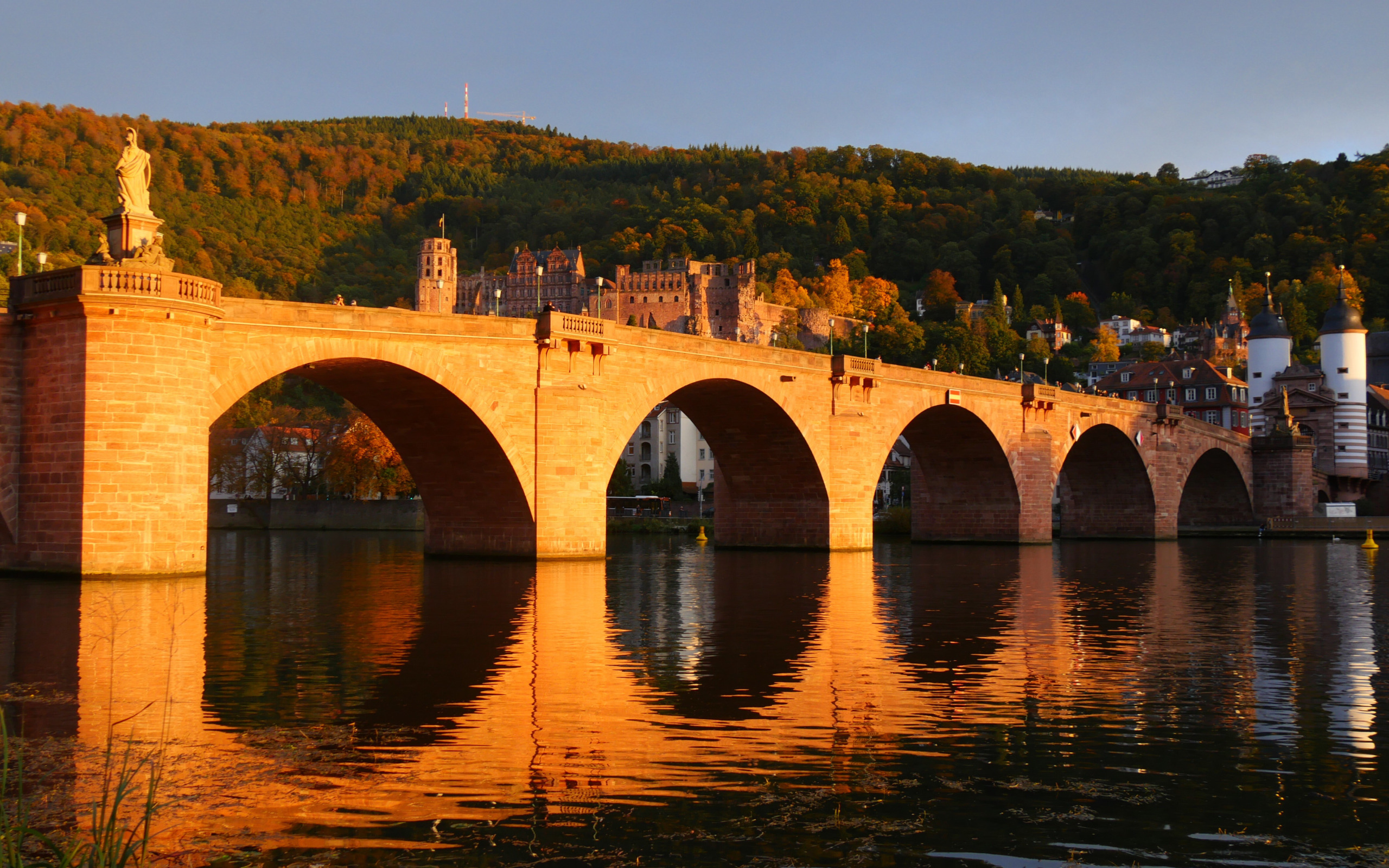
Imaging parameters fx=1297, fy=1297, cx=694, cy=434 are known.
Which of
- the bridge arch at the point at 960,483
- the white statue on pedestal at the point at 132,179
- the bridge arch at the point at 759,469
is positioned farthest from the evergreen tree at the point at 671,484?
the white statue on pedestal at the point at 132,179

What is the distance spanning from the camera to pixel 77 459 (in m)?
25.7

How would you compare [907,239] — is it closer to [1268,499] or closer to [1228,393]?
[1228,393]

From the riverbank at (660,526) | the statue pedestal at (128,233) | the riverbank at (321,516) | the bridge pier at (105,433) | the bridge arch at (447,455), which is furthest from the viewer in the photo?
the riverbank at (321,516)

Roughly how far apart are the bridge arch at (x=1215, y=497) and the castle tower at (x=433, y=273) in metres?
93.7

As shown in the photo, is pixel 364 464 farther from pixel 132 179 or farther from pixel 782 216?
pixel 782 216

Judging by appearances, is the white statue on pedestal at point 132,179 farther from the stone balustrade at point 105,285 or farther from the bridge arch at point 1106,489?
the bridge arch at point 1106,489

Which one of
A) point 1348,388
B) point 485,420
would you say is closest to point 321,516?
point 485,420

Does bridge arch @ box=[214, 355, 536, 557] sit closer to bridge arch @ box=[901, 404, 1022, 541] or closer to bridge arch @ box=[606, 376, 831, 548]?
bridge arch @ box=[606, 376, 831, 548]

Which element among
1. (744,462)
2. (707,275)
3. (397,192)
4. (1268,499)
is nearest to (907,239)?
(707,275)

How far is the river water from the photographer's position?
8125mm

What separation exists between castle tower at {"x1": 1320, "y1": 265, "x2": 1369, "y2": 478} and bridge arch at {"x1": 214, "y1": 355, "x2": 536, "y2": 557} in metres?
70.4

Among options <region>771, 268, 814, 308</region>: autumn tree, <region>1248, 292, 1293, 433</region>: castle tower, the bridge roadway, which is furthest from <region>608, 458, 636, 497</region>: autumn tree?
<region>771, 268, 814, 308</region>: autumn tree

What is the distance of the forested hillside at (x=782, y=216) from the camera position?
398 ft

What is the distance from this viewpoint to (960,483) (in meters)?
57.6
